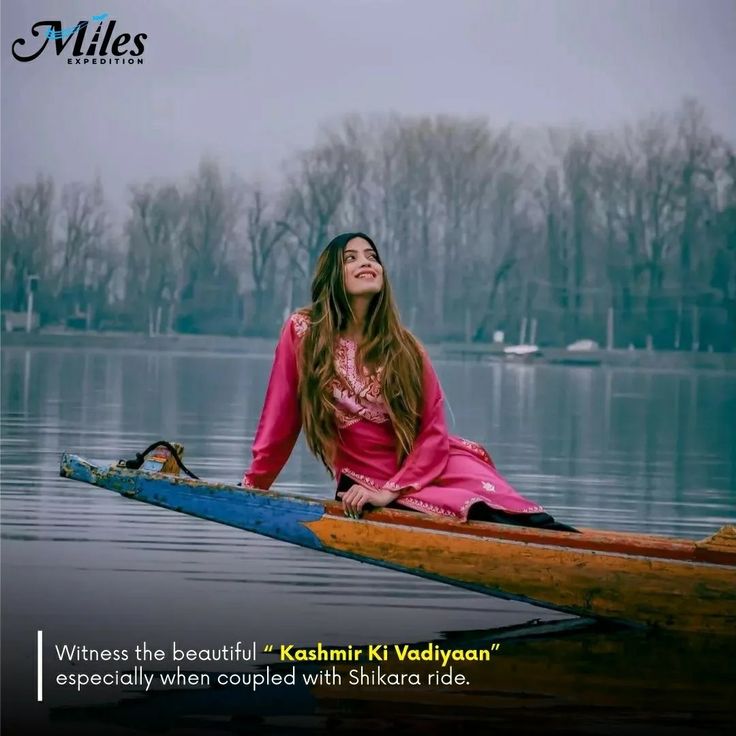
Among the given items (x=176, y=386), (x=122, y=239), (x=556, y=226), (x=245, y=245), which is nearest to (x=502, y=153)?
(x=556, y=226)

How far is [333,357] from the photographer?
11.5ft

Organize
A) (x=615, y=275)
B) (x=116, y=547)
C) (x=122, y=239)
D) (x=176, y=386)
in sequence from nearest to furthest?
(x=116, y=547), (x=176, y=386), (x=615, y=275), (x=122, y=239)

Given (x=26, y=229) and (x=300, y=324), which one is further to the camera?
(x=26, y=229)

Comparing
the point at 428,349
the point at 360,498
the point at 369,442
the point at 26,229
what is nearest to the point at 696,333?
the point at 428,349

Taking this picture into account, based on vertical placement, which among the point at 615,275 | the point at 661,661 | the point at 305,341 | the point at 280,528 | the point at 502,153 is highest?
the point at 502,153

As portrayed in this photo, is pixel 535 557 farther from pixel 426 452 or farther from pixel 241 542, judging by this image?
pixel 241 542

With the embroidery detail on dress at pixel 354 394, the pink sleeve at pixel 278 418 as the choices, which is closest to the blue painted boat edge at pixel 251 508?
the pink sleeve at pixel 278 418

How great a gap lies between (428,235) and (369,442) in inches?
1517

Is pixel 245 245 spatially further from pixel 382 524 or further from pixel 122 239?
pixel 382 524

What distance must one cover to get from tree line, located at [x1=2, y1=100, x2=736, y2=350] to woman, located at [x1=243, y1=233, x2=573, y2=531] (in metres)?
32.9

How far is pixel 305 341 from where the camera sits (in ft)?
11.6

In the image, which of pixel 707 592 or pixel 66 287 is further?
pixel 66 287

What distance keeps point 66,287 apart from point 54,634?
1467 inches

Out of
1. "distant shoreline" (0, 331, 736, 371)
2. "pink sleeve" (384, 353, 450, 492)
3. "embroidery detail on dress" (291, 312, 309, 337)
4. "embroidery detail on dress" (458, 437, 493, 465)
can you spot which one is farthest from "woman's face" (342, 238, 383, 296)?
"distant shoreline" (0, 331, 736, 371)
